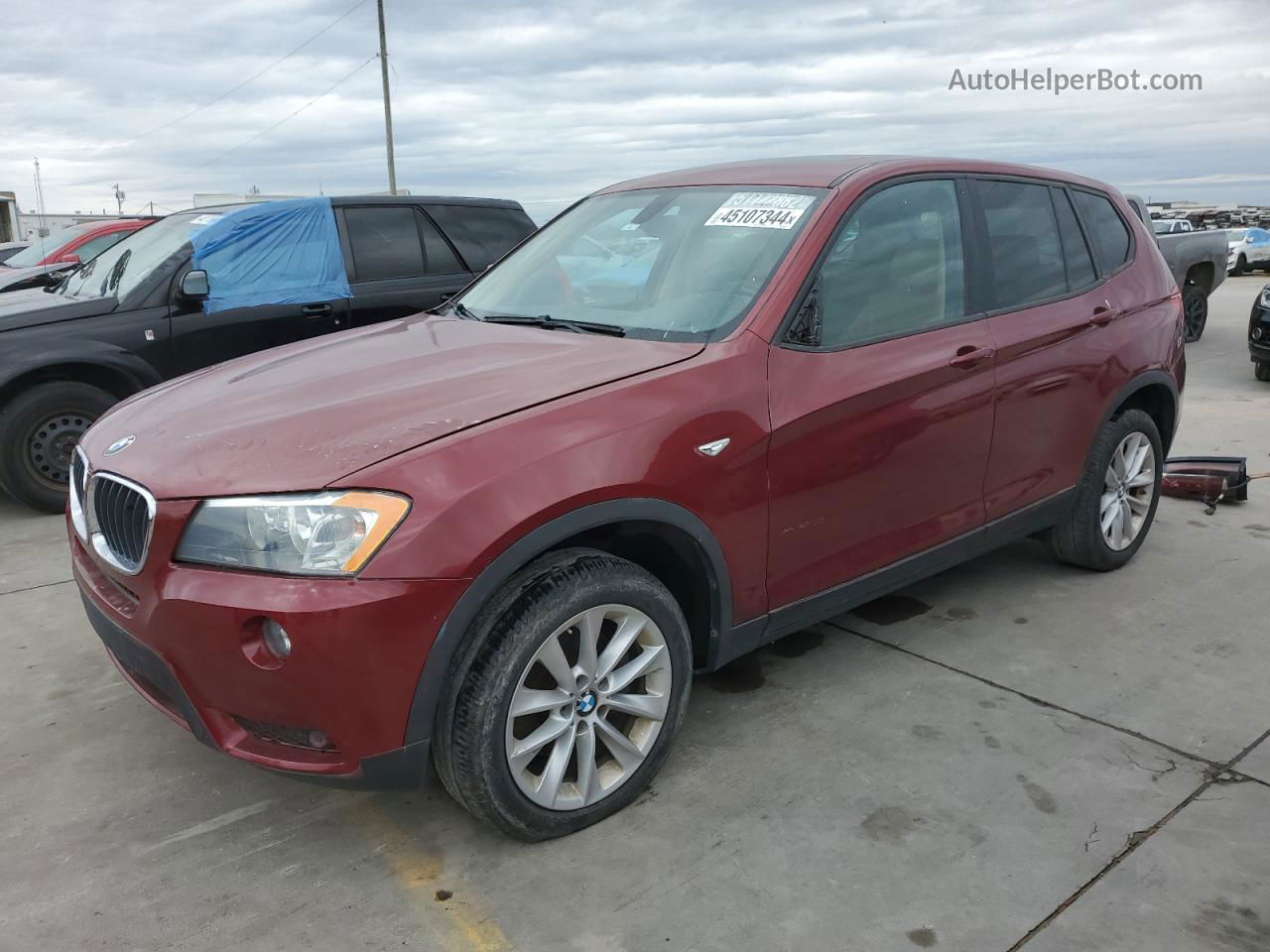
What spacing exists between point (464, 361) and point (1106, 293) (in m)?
2.79

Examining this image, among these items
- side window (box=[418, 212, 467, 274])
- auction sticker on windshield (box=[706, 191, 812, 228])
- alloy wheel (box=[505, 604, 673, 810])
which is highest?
auction sticker on windshield (box=[706, 191, 812, 228])

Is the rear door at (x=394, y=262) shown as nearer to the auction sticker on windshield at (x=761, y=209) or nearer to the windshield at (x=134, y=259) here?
the windshield at (x=134, y=259)

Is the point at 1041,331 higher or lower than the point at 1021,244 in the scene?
lower

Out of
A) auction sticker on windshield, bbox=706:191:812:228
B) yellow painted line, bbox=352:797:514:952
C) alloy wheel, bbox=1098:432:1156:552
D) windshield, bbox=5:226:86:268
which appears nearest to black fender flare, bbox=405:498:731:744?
yellow painted line, bbox=352:797:514:952

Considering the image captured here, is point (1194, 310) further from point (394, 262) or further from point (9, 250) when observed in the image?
point (9, 250)

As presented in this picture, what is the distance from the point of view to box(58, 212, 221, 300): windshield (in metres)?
6.31

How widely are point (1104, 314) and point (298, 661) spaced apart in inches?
136

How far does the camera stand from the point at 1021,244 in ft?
13.0

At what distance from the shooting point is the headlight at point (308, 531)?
90.7 inches

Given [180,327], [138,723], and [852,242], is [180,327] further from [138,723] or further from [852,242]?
[852,242]

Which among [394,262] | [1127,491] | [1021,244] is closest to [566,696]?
[1021,244]

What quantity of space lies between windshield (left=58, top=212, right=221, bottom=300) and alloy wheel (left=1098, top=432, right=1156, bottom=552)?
211 inches

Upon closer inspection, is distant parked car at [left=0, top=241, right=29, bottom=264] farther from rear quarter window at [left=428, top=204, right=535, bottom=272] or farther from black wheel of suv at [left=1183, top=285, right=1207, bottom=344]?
black wheel of suv at [left=1183, top=285, right=1207, bottom=344]

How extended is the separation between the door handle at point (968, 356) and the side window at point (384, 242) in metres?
4.39
